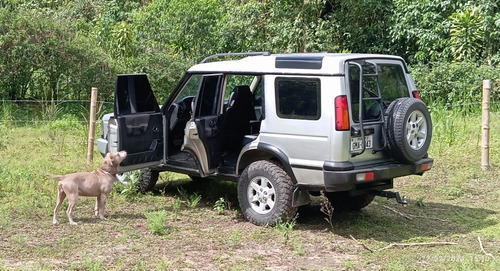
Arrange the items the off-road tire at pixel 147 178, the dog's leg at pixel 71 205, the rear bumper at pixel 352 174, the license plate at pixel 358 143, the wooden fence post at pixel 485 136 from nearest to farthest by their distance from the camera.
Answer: the rear bumper at pixel 352 174
the license plate at pixel 358 143
the dog's leg at pixel 71 205
the off-road tire at pixel 147 178
the wooden fence post at pixel 485 136

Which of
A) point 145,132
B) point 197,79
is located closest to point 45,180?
point 145,132

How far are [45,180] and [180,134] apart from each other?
206cm

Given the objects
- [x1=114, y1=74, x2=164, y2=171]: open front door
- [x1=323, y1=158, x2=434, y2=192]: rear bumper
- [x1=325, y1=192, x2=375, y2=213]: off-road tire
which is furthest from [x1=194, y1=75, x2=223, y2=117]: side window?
[x1=323, y1=158, x2=434, y2=192]: rear bumper

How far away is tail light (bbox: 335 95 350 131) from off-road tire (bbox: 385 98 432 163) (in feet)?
1.78

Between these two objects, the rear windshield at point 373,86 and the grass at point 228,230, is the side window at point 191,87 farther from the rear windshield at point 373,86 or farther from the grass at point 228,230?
the rear windshield at point 373,86

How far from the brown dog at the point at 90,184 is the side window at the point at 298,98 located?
71.8 inches

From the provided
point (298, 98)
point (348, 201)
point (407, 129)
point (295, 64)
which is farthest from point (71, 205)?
point (407, 129)

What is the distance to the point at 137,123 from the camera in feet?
26.0

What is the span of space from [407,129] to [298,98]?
112cm

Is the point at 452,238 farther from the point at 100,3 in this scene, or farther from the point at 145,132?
the point at 100,3

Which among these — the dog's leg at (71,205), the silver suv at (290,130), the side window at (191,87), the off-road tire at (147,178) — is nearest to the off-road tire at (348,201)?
the silver suv at (290,130)

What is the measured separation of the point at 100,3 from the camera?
24.0 m

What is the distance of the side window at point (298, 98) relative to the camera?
683 centimetres

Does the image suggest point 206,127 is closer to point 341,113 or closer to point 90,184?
point 90,184
